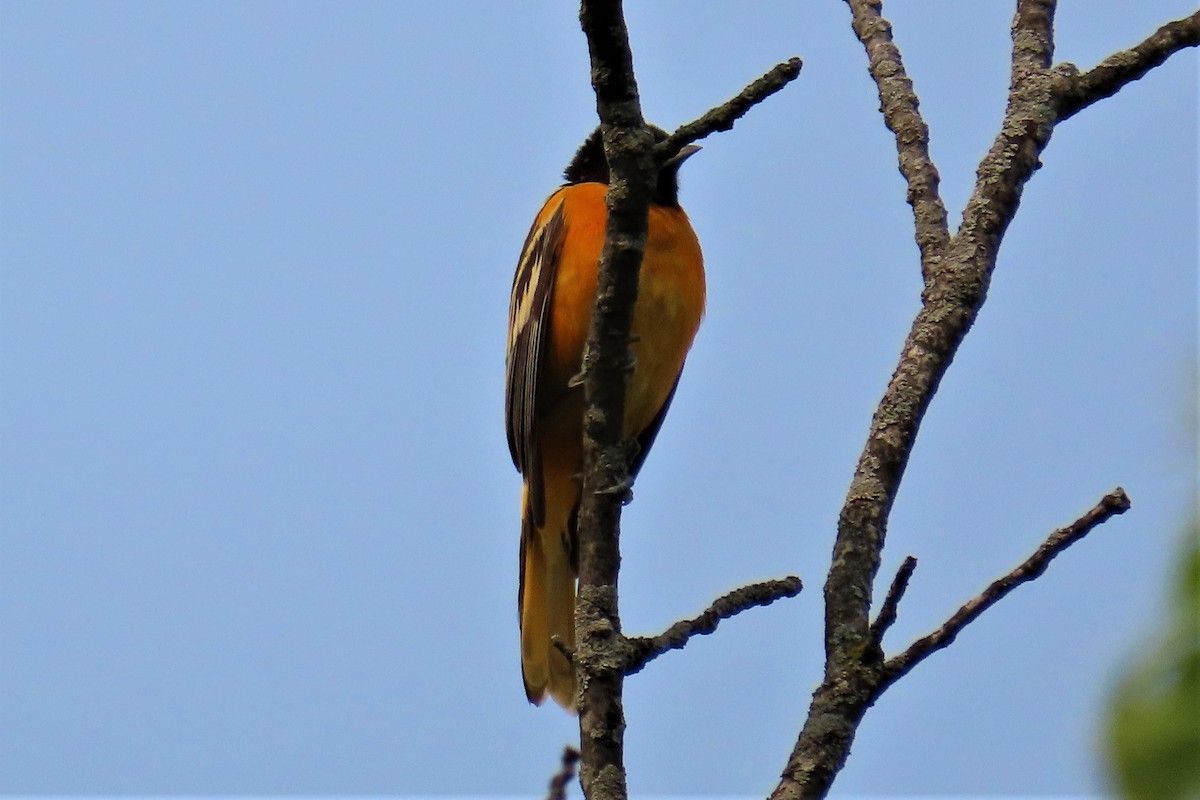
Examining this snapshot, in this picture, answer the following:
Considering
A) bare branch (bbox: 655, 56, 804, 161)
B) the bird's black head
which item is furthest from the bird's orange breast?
bare branch (bbox: 655, 56, 804, 161)

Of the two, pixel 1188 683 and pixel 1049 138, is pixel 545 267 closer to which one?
pixel 1049 138

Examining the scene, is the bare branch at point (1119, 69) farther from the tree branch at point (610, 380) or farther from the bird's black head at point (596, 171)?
the bird's black head at point (596, 171)

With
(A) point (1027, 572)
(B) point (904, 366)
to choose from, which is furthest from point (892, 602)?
(B) point (904, 366)

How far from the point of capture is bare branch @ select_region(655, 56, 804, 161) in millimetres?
2881

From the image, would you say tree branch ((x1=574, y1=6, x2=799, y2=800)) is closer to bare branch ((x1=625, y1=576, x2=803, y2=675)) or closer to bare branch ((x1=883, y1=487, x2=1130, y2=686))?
bare branch ((x1=625, y1=576, x2=803, y2=675))

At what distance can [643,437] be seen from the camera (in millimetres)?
6199

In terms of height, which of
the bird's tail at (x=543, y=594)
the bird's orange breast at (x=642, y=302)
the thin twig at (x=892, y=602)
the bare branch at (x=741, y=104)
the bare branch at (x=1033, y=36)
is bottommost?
the thin twig at (x=892, y=602)

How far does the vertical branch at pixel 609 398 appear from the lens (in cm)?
296

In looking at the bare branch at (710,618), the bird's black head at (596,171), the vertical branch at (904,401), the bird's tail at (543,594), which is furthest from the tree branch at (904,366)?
the bird's tail at (543,594)

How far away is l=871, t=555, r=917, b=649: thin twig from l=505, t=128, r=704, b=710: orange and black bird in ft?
8.79

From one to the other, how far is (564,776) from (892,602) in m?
0.69

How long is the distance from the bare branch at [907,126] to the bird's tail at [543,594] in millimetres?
2351

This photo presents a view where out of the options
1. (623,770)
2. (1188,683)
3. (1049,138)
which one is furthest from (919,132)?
(1188,683)

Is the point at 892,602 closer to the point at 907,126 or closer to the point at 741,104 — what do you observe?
the point at 741,104
